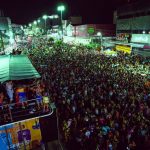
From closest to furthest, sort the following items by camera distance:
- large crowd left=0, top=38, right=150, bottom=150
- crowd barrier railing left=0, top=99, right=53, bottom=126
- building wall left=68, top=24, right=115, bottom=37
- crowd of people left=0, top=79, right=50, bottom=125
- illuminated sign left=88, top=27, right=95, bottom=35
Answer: crowd barrier railing left=0, top=99, right=53, bottom=126 < crowd of people left=0, top=79, right=50, bottom=125 < large crowd left=0, top=38, right=150, bottom=150 < illuminated sign left=88, top=27, right=95, bottom=35 < building wall left=68, top=24, right=115, bottom=37

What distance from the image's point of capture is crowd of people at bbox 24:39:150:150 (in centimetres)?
1150

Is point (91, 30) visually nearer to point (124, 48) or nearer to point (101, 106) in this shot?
point (124, 48)

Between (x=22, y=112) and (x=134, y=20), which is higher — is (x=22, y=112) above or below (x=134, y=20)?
below

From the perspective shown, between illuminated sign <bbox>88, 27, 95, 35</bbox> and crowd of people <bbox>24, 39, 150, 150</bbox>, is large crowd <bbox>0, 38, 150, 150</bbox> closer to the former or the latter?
crowd of people <bbox>24, 39, 150, 150</bbox>

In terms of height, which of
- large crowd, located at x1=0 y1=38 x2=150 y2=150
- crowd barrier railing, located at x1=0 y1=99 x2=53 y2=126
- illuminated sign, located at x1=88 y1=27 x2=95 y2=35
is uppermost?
illuminated sign, located at x1=88 y1=27 x2=95 y2=35

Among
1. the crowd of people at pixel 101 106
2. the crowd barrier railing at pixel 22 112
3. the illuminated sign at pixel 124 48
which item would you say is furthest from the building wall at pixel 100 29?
the crowd barrier railing at pixel 22 112

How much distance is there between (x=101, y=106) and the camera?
561 inches

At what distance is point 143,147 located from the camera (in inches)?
449

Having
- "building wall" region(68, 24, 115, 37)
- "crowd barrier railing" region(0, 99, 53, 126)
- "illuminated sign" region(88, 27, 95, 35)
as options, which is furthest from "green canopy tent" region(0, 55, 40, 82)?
"building wall" region(68, 24, 115, 37)

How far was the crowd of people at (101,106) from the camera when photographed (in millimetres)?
11500

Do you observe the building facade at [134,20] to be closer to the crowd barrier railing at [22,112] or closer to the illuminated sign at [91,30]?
the illuminated sign at [91,30]

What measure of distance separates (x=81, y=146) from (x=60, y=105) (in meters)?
4.47

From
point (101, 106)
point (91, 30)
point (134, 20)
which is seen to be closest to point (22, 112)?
point (101, 106)

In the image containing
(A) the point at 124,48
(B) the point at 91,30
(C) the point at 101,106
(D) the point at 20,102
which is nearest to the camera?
(D) the point at 20,102
